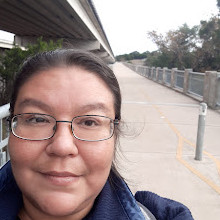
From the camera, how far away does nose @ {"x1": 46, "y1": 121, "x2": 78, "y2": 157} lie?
3.78 ft

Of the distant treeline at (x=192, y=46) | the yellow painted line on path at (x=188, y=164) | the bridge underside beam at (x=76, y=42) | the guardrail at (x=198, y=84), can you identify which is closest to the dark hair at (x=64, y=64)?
the yellow painted line on path at (x=188, y=164)

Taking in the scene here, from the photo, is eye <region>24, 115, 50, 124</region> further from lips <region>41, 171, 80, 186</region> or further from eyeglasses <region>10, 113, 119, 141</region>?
lips <region>41, 171, 80, 186</region>

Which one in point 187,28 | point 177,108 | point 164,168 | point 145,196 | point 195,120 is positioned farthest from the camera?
point 187,28

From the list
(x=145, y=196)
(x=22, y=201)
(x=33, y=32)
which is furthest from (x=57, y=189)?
(x=33, y=32)

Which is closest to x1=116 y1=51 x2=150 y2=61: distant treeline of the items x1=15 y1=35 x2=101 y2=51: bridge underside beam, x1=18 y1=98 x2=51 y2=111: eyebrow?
x1=15 y1=35 x2=101 y2=51: bridge underside beam

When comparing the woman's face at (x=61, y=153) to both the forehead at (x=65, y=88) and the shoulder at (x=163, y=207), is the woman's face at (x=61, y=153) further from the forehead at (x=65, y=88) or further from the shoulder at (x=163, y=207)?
the shoulder at (x=163, y=207)

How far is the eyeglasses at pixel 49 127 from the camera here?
1.23m

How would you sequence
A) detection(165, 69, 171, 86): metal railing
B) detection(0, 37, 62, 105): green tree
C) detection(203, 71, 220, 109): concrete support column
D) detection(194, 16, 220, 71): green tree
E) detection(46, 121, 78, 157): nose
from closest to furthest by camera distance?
detection(46, 121, 78, 157): nose < detection(0, 37, 62, 105): green tree < detection(203, 71, 220, 109): concrete support column < detection(165, 69, 171, 86): metal railing < detection(194, 16, 220, 71): green tree

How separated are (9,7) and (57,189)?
1304 cm

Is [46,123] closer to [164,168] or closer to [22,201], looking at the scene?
[22,201]

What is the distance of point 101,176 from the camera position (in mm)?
1258

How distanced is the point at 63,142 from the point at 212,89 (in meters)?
11.9

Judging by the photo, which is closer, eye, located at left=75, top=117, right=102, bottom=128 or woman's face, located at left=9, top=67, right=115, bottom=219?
woman's face, located at left=9, top=67, right=115, bottom=219

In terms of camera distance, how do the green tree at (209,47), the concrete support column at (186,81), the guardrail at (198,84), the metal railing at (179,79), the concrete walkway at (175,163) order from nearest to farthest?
the concrete walkway at (175,163), the guardrail at (198,84), the concrete support column at (186,81), the metal railing at (179,79), the green tree at (209,47)
